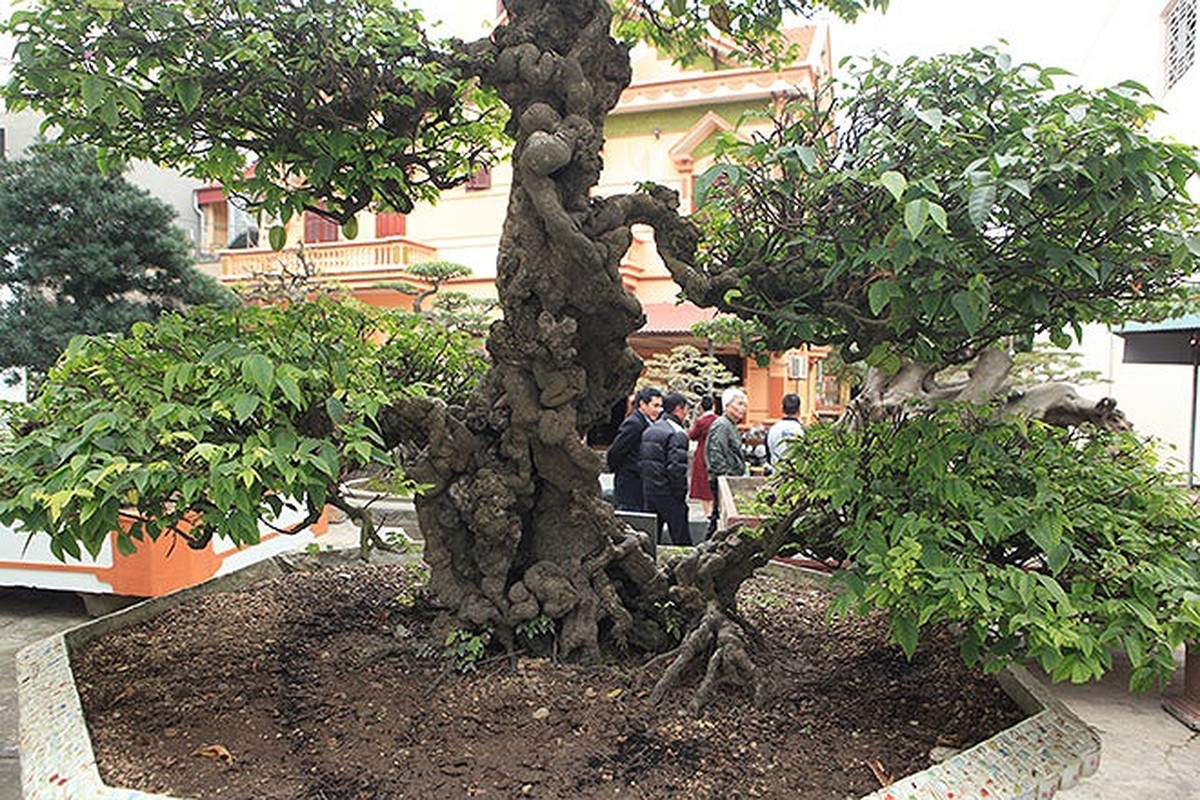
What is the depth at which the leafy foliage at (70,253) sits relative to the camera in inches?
262

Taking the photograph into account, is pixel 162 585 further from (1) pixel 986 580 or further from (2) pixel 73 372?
(1) pixel 986 580

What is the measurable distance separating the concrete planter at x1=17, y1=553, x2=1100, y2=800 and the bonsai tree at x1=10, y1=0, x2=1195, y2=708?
0.42 meters

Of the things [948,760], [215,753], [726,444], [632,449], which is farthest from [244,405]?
[726,444]

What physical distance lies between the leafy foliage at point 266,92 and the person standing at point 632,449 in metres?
2.77

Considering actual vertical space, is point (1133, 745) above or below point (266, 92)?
below

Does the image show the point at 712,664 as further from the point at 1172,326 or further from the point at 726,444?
the point at 1172,326

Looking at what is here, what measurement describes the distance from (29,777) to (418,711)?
0.92 metres

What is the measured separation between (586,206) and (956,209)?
3.58 feet

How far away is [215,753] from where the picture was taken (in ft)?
7.00

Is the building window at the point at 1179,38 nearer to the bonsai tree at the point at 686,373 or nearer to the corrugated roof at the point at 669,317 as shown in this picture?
the bonsai tree at the point at 686,373

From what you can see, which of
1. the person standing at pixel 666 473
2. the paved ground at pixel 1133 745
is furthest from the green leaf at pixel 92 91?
the person standing at pixel 666 473

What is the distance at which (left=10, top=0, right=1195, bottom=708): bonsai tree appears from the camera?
1.78m

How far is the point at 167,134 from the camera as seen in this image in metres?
2.53

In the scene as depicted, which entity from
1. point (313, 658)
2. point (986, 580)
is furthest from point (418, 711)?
point (986, 580)
